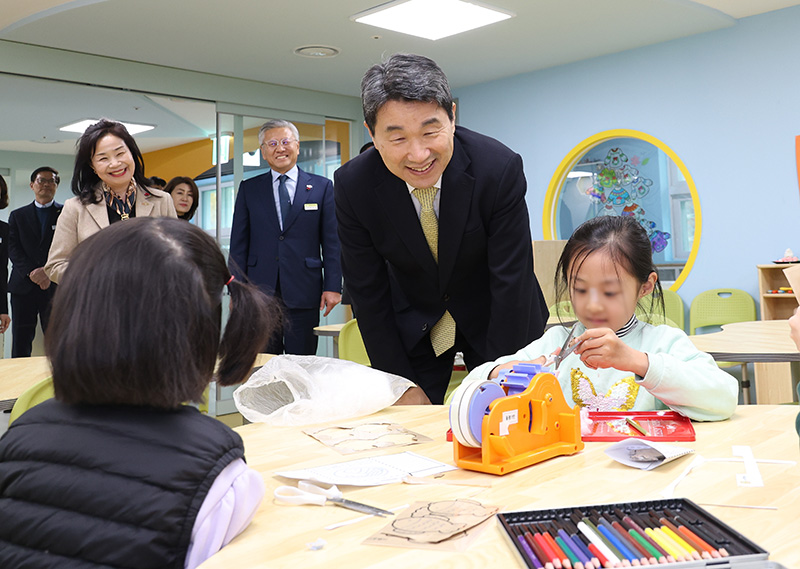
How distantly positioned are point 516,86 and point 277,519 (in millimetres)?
6298

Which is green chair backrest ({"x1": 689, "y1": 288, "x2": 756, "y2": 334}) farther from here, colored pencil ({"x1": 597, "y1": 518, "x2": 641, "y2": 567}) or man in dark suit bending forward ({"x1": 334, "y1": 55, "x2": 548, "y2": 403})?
colored pencil ({"x1": 597, "y1": 518, "x2": 641, "y2": 567})

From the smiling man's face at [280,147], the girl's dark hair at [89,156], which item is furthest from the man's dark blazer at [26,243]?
the girl's dark hair at [89,156]

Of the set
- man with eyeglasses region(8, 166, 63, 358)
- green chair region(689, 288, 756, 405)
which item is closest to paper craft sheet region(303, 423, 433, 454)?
man with eyeglasses region(8, 166, 63, 358)

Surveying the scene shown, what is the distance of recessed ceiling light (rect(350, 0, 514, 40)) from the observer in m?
4.80

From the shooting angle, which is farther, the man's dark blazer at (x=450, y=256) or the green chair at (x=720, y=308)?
the green chair at (x=720, y=308)

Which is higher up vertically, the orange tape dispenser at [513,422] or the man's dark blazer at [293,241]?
the man's dark blazer at [293,241]

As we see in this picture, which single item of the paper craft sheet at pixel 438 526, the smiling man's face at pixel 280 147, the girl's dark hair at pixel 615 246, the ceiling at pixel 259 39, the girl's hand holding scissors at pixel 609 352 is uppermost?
the ceiling at pixel 259 39

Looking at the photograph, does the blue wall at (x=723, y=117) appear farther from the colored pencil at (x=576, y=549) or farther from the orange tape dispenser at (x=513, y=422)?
the colored pencil at (x=576, y=549)

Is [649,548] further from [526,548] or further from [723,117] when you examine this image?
[723,117]

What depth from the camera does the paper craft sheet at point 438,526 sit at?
800 mm

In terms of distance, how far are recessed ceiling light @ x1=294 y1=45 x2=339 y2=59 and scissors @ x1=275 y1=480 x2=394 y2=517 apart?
16.6ft

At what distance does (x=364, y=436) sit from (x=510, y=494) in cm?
43

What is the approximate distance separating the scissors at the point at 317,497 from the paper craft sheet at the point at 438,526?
4cm

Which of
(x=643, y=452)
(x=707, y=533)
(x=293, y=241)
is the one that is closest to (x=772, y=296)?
(x=293, y=241)
